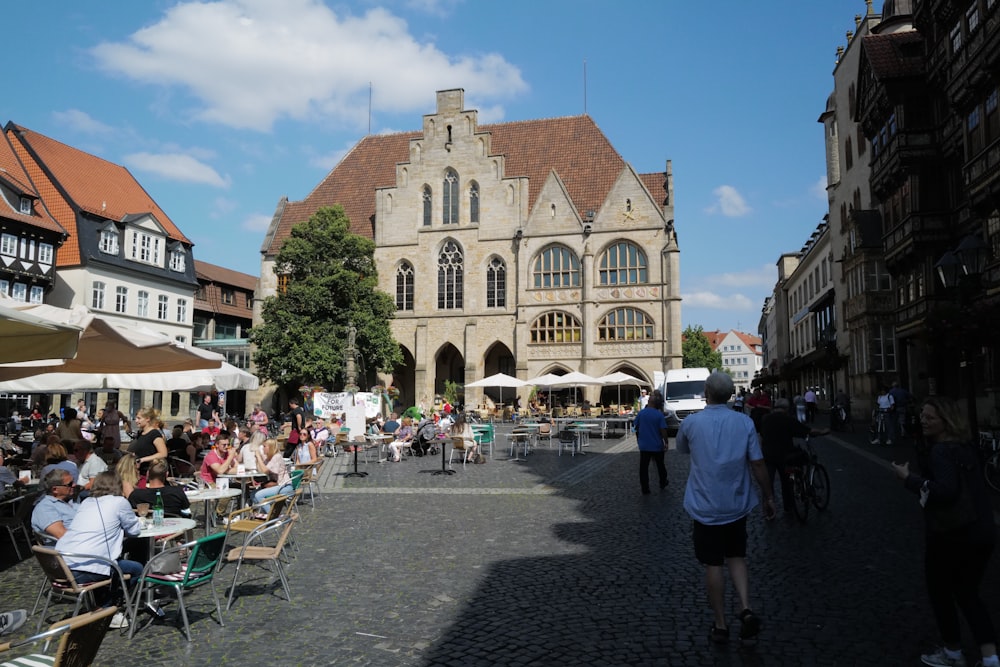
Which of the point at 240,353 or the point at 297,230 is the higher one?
the point at 297,230

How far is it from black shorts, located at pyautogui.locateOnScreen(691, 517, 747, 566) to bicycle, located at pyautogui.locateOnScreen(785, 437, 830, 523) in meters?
4.88

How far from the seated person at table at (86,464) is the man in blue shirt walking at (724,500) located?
7.28 meters

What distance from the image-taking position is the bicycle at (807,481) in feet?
31.0

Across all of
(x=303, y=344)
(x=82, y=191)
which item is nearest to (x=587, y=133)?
(x=303, y=344)

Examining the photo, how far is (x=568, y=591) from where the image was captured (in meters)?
6.41

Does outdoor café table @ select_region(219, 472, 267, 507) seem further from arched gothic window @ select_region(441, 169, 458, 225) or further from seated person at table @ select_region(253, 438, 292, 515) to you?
arched gothic window @ select_region(441, 169, 458, 225)

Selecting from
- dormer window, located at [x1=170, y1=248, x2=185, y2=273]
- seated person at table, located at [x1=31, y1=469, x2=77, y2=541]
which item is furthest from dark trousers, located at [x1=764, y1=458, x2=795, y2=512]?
dormer window, located at [x1=170, y1=248, x2=185, y2=273]

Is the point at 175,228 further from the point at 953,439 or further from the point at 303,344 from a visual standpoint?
the point at 953,439

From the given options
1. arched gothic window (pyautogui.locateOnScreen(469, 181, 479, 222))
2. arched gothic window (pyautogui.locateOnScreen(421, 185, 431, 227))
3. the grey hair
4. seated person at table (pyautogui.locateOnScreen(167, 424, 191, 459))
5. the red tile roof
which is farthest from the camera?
arched gothic window (pyautogui.locateOnScreen(421, 185, 431, 227))

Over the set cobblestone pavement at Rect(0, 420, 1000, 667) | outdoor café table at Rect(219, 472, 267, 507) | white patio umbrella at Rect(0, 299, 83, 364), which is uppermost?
white patio umbrella at Rect(0, 299, 83, 364)

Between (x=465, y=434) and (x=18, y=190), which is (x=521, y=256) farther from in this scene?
(x=465, y=434)

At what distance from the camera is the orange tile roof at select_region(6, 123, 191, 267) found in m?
37.3

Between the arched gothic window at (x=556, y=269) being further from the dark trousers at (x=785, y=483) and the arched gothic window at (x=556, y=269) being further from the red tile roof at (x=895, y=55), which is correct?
the dark trousers at (x=785, y=483)

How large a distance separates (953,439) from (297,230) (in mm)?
39210
